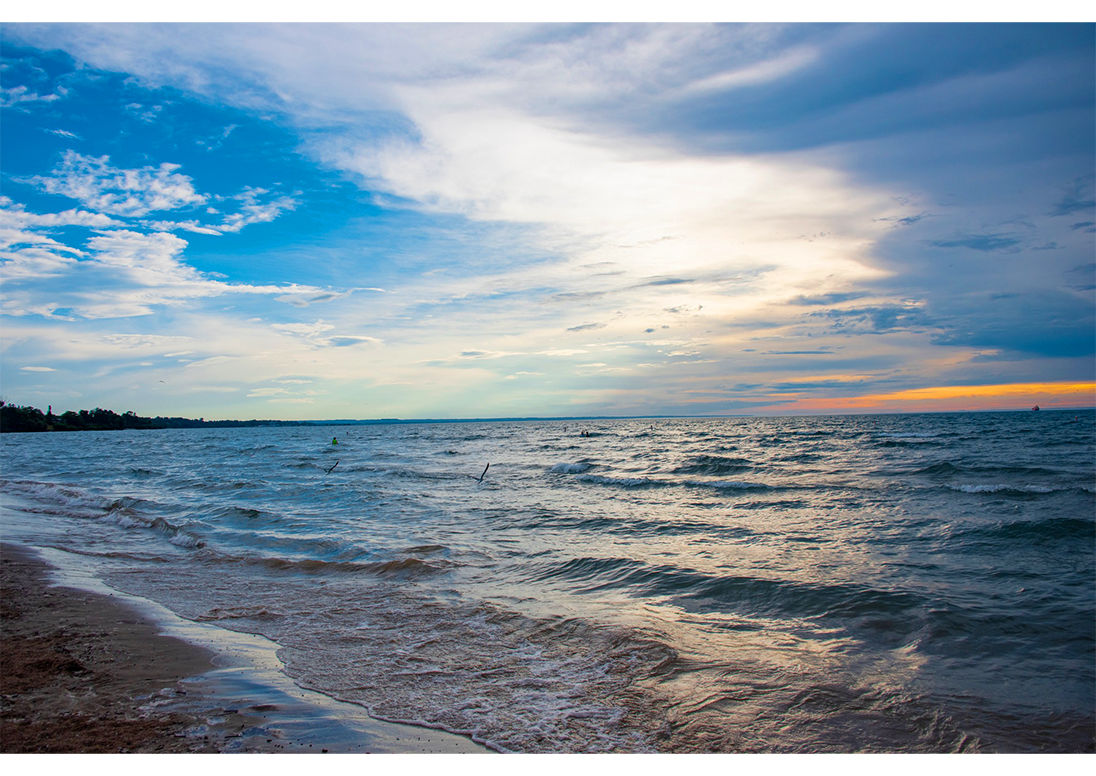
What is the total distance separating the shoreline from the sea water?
0.40 meters

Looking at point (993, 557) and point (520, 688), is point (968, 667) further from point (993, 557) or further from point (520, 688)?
point (993, 557)

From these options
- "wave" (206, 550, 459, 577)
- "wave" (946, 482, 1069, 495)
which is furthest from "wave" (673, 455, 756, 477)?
"wave" (206, 550, 459, 577)

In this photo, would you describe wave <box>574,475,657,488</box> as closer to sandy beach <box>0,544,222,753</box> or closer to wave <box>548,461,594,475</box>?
wave <box>548,461,594,475</box>

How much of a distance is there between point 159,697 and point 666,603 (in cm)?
706

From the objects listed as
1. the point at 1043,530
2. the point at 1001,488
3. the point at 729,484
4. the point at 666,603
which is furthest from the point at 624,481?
the point at 666,603

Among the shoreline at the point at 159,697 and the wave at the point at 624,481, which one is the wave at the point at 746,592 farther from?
the wave at the point at 624,481

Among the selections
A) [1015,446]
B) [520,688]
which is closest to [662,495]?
[520,688]

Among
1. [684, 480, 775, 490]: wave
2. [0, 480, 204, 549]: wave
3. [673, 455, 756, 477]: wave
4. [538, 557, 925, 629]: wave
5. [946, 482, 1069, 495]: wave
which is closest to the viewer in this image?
[538, 557, 925, 629]: wave

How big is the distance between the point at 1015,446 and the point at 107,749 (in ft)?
165

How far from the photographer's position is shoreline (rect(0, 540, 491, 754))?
502 cm

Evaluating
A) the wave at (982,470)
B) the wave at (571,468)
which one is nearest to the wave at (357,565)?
the wave at (571,468)

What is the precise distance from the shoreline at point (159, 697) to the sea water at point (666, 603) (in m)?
0.40

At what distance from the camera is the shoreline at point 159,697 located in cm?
502

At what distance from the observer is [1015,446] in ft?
131
